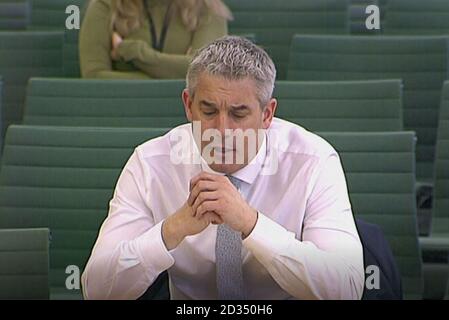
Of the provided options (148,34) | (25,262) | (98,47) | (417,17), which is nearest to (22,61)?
(98,47)

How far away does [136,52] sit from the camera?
2535mm

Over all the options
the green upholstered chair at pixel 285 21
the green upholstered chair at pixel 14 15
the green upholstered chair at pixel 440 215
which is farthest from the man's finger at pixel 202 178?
the green upholstered chair at pixel 14 15

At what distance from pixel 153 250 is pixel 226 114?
8.1 inches

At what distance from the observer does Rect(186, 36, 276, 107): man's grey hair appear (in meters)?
1.48

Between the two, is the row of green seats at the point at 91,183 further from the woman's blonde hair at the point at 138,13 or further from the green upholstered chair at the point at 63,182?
the woman's blonde hair at the point at 138,13

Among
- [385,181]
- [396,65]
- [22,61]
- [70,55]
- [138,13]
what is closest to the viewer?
[385,181]

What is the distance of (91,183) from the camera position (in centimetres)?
206

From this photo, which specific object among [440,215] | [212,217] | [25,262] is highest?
[212,217]

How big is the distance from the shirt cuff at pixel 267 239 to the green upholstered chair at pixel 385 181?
0.59 m

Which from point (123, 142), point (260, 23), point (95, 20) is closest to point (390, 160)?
point (123, 142)

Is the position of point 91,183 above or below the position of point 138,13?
below

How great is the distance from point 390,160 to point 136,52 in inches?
29.4

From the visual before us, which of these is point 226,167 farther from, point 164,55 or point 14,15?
point 14,15

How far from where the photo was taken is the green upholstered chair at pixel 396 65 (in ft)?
8.84
